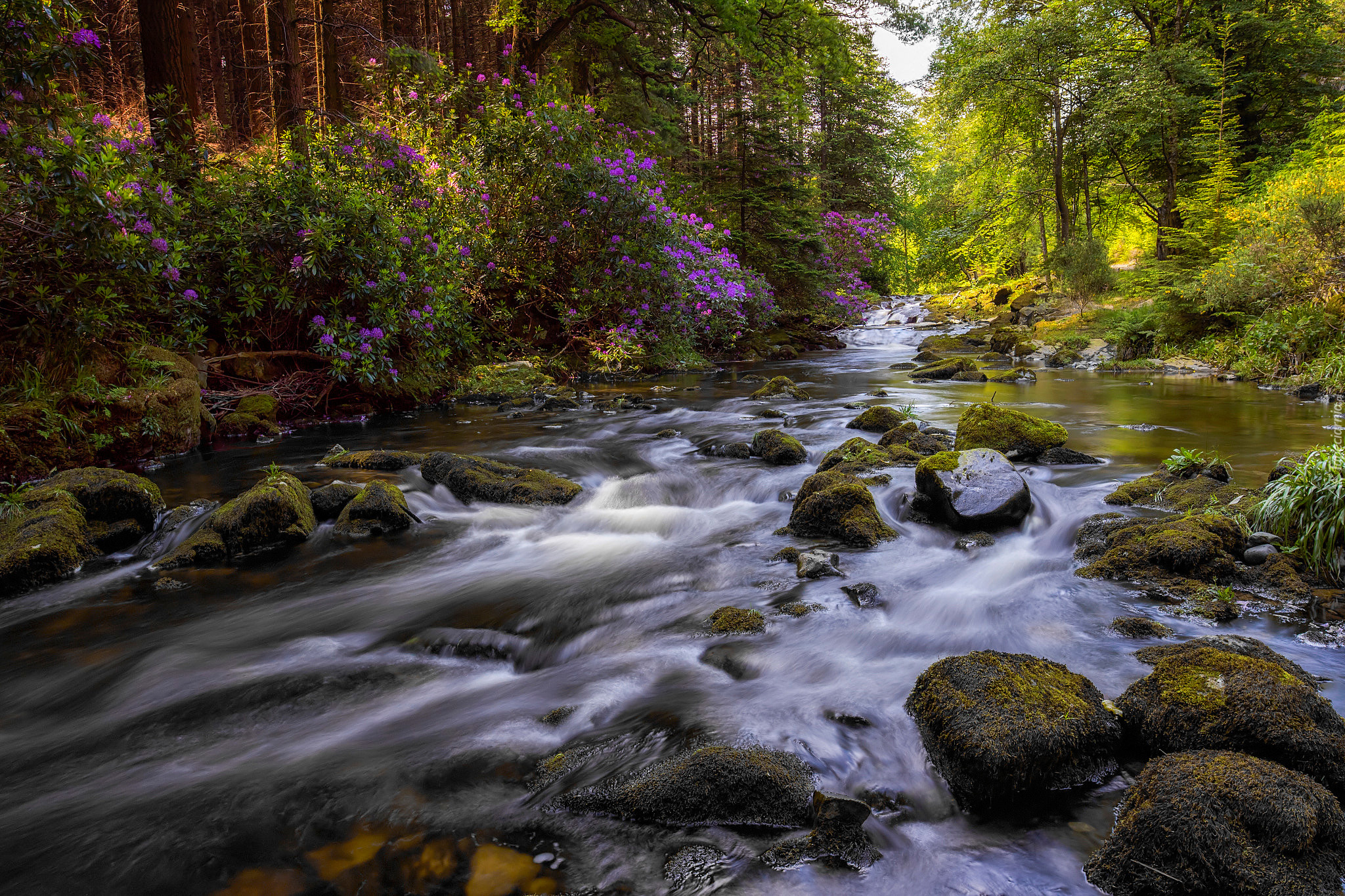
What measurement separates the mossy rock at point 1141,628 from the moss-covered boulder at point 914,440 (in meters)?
3.55

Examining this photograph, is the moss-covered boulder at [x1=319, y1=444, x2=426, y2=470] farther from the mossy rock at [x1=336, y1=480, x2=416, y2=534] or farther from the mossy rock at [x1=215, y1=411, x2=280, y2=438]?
the mossy rock at [x1=215, y1=411, x2=280, y2=438]

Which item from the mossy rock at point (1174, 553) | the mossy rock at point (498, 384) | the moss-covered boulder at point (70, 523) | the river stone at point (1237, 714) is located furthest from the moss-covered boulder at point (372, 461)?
the river stone at point (1237, 714)

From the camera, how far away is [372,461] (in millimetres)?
7250

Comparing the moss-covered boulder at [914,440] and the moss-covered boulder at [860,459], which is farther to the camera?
the moss-covered boulder at [914,440]

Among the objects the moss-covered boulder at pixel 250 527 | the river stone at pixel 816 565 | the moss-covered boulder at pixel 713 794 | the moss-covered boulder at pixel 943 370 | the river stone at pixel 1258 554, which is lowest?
the moss-covered boulder at pixel 713 794

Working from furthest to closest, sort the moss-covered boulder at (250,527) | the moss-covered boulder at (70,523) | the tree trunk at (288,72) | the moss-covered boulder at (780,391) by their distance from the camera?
the moss-covered boulder at (780,391)
the tree trunk at (288,72)
the moss-covered boulder at (250,527)
the moss-covered boulder at (70,523)

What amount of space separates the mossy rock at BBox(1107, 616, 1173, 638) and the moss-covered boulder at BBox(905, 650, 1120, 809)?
1122mm

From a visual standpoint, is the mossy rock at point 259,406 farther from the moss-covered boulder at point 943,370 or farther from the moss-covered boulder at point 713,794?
the moss-covered boulder at point 943,370

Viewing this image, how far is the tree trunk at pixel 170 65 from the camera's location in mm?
8742

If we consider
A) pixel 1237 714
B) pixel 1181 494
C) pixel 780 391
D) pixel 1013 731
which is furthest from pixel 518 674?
pixel 780 391

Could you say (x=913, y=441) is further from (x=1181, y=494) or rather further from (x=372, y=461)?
(x=372, y=461)

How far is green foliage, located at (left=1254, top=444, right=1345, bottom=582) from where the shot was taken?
4.03 metres

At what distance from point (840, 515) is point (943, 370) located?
10.9 m

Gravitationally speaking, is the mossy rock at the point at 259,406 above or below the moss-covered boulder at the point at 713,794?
above
